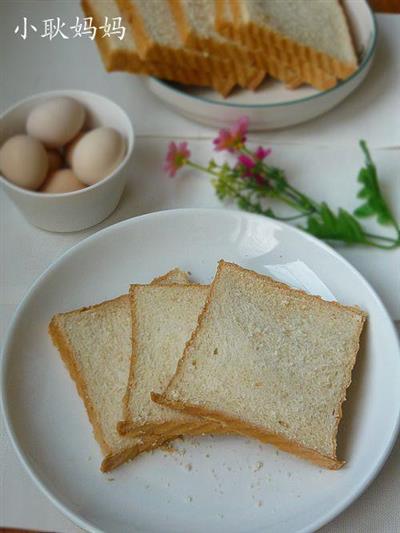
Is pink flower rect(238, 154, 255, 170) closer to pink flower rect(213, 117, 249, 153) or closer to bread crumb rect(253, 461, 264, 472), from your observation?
pink flower rect(213, 117, 249, 153)

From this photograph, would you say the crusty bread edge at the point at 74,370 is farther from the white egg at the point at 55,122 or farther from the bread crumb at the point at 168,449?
the white egg at the point at 55,122

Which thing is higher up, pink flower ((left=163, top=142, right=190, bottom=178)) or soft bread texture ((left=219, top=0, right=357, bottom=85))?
soft bread texture ((left=219, top=0, right=357, bottom=85))

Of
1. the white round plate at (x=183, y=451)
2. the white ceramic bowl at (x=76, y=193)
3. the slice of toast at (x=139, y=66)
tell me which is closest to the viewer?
the white round plate at (x=183, y=451)

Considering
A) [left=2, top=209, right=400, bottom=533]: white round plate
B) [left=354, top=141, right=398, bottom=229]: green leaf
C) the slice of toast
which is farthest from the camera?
the slice of toast

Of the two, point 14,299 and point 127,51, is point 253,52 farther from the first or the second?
point 14,299

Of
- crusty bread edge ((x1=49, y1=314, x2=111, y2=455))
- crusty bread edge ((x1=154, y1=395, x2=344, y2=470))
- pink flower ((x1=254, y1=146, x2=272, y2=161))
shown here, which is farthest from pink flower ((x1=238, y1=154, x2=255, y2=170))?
crusty bread edge ((x1=154, y1=395, x2=344, y2=470))

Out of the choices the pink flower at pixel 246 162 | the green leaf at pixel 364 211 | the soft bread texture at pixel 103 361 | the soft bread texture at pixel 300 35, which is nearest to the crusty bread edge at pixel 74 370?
the soft bread texture at pixel 103 361
